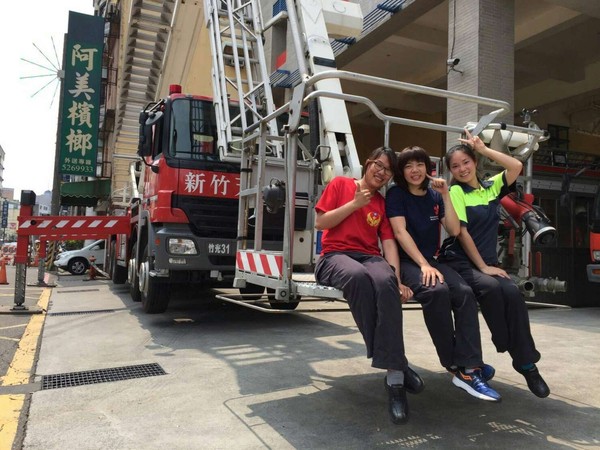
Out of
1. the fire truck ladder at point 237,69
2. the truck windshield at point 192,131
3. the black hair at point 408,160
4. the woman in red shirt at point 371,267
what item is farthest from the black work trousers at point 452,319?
the truck windshield at point 192,131

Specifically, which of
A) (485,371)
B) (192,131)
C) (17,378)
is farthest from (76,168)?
(485,371)

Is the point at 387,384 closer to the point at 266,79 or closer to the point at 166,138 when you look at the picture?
the point at 166,138

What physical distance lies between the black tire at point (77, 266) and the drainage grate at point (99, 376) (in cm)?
Answer: 1569

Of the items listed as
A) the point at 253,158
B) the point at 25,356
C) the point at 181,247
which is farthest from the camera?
the point at 181,247

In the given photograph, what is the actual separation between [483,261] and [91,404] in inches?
116

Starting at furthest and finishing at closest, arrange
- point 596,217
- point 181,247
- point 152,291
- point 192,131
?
point 596,217
point 152,291
point 192,131
point 181,247

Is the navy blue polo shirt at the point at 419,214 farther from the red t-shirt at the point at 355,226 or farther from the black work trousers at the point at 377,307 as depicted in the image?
the black work trousers at the point at 377,307

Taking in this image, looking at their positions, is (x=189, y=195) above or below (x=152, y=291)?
above

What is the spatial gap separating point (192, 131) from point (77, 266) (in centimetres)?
1461

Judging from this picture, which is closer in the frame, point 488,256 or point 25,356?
point 488,256

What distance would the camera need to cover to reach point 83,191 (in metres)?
23.5

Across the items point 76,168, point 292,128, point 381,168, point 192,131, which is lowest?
point 381,168

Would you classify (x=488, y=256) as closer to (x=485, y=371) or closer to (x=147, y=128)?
(x=485, y=371)

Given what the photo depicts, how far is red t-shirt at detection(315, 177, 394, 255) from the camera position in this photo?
11.5 feet
